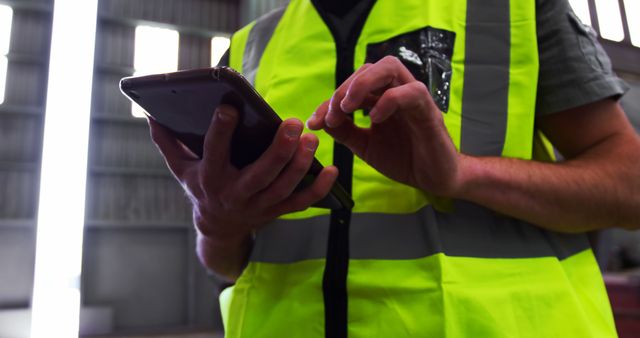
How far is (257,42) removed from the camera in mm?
1005

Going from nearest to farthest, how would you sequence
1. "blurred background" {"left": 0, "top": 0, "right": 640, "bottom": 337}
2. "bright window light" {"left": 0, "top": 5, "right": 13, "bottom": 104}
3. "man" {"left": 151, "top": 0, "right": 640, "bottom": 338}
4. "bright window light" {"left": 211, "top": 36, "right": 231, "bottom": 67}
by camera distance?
"man" {"left": 151, "top": 0, "right": 640, "bottom": 338}, "blurred background" {"left": 0, "top": 0, "right": 640, "bottom": 337}, "bright window light" {"left": 0, "top": 5, "right": 13, "bottom": 104}, "bright window light" {"left": 211, "top": 36, "right": 231, "bottom": 67}

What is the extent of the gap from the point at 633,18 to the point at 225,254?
5621 mm

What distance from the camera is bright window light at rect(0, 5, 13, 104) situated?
579 cm

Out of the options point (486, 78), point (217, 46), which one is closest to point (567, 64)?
point (486, 78)

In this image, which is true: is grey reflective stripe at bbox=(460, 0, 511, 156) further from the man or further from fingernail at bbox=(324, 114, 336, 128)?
fingernail at bbox=(324, 114, 336, 128)

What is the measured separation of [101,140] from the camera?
6.11 meters

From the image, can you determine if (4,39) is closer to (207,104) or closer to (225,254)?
(225,254)

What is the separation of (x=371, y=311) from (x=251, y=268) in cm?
25

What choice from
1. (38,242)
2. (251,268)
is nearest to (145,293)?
(38,242)

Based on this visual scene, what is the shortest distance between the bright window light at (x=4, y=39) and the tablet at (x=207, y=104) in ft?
20.3

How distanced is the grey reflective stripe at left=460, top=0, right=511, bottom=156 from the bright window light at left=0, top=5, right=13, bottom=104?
6.30m

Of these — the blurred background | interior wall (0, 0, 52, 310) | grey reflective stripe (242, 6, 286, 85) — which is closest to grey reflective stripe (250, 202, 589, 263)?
grey reflective stripe (242, 6, 286, 85)

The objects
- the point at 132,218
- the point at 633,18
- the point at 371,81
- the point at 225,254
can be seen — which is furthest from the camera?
the point at 132,218

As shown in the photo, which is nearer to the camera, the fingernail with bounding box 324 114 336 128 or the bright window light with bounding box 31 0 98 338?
the fingernail with bounding box 324 114 336 128
